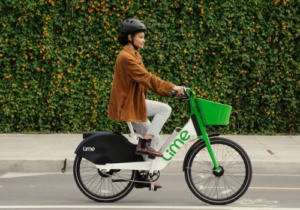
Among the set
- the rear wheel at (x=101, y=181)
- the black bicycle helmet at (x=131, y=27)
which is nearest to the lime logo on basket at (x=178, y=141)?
the rear wheel at (x=101, y=181)

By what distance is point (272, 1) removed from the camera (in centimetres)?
934

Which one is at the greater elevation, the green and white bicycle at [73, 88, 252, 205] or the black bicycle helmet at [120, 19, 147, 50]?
the black bicycle helmet at [120, 19, 147, 50]

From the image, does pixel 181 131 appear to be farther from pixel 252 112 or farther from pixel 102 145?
pixel 252 112

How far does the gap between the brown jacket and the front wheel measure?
2.49ft

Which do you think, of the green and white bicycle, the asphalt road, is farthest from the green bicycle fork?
the asphalt road

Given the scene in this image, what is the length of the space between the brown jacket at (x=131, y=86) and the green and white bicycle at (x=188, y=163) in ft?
1.19

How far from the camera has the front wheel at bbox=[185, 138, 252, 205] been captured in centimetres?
495

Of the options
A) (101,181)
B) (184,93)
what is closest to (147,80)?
(184,93)

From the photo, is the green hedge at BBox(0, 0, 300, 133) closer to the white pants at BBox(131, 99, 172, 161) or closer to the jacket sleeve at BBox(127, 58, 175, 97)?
the white pants at BBox(131, 99, 172, 161)

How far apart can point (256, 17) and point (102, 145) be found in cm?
556

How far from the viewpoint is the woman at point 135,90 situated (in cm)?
469

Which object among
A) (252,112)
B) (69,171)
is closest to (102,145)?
(69,171)

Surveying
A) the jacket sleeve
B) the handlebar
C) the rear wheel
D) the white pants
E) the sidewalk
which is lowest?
the sidewalk

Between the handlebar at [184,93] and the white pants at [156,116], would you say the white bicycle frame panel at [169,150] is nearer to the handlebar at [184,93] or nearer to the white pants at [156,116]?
the white pants at [156,116]
